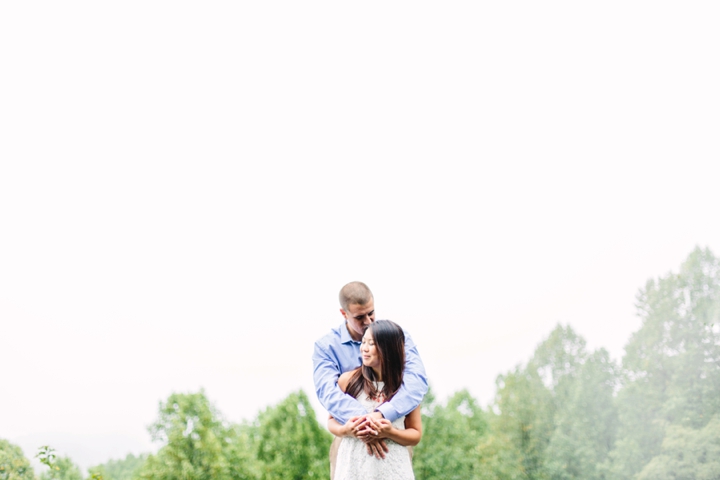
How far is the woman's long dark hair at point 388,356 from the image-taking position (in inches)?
159

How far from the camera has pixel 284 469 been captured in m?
25.7

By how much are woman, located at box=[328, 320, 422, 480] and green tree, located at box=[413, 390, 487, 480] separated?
23844mm

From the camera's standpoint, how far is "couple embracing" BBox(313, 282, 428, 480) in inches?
154

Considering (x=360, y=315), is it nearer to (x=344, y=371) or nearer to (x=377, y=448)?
(x=344, y=371)

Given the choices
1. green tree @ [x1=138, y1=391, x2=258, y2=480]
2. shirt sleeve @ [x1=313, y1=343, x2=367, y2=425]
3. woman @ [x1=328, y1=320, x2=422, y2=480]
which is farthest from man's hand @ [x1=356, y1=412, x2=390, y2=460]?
green tree @ [x1=138, y1=391, x2=258, y2=480]

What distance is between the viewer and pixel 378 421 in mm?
3824

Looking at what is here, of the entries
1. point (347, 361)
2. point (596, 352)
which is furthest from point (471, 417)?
point (347, 361)

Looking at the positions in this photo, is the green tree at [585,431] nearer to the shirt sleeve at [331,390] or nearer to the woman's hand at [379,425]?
the shirt sleeve at [331,390]

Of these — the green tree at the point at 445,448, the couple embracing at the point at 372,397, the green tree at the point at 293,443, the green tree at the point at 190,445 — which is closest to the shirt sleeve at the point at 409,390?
the couple embracing at the point at 372,397

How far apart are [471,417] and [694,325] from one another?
12766 mm

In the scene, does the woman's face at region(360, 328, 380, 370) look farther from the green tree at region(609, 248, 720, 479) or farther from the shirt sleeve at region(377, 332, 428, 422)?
the green tree at region(609, 248, 720, 479)

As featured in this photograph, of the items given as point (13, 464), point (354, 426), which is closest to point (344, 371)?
point (354, 426)

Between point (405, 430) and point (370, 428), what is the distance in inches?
10.9

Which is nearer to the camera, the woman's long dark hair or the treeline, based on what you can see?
the woman's long dark hair
